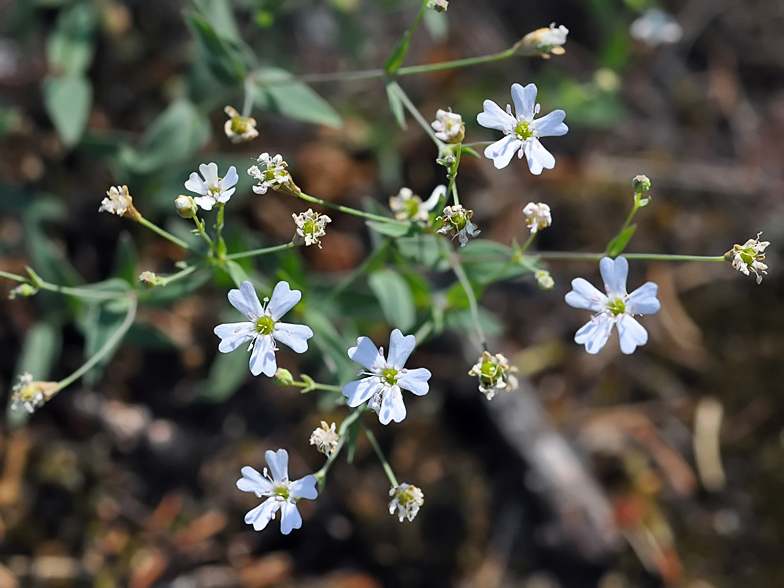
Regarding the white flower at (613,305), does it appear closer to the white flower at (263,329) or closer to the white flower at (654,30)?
the white flower at (263,329)

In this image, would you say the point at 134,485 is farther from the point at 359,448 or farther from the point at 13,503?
the point at 359,448

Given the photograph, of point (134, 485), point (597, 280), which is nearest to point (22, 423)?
point (134, 485)

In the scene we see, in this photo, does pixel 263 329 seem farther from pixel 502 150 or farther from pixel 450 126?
pixel 502 150

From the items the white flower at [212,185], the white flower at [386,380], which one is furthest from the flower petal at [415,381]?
the white flower at [212,185]

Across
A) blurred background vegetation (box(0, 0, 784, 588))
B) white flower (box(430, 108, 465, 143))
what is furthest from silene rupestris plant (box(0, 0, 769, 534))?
blurred background vegetation (box(0, 0, 784, 588))

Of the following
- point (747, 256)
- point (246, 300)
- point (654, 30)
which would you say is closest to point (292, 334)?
point (246, 300)

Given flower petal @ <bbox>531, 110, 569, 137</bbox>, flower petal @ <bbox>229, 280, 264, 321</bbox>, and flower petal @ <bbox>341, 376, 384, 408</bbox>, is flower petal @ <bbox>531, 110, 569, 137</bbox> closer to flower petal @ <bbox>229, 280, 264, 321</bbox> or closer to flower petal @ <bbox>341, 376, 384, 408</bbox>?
flower petal @ <bbox>341, 376, 384, 408</bbox>
